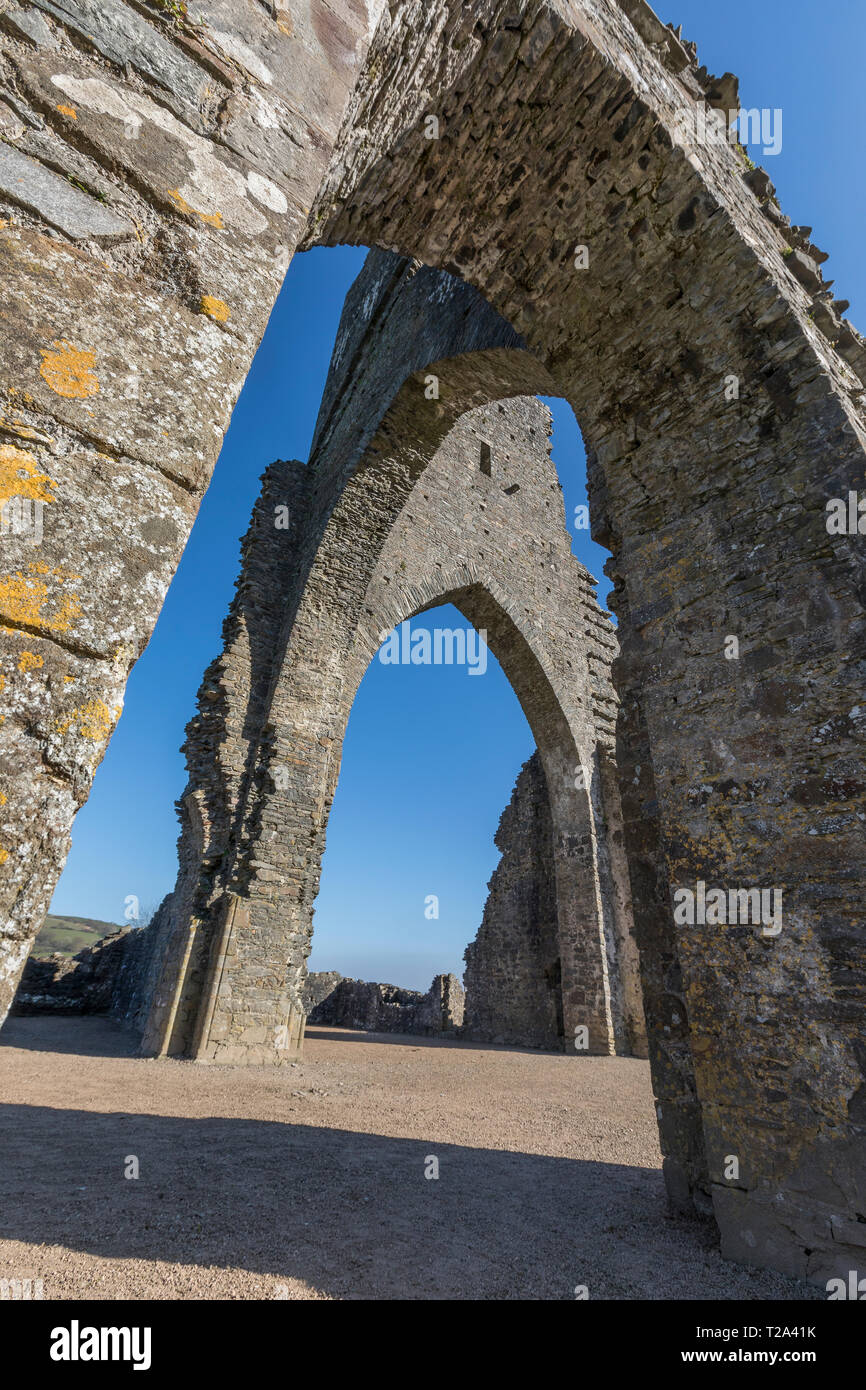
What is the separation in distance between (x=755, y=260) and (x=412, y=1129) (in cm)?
563

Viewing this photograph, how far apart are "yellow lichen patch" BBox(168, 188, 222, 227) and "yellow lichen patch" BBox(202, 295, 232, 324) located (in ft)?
0.69

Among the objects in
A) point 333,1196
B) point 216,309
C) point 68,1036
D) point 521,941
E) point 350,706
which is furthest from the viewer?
point 521,941

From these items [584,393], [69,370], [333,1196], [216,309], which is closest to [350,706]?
[584,393]

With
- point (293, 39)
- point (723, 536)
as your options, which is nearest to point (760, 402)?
point (723, 536)

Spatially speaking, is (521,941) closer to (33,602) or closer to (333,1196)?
(333,1196)

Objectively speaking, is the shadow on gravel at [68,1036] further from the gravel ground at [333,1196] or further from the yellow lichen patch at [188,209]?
the yellow lichen patch at [188,209]

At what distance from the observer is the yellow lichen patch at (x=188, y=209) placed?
5.04ft

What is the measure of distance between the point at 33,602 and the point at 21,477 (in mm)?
258

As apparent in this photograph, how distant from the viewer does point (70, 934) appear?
1813 inches

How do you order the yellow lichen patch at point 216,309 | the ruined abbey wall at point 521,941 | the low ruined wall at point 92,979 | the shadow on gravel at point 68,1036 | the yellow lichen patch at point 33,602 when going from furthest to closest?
the low ruined wall at point 92,979 → the ruined abbey wall at point 521,941 → the shadow on gravel at point 68,1036 → the yellow lichen patch at point 216,309 → the yellow lichen patch at point 33,602

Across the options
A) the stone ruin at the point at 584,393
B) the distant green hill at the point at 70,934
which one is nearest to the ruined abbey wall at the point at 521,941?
the stone ruin at the point at 584,393

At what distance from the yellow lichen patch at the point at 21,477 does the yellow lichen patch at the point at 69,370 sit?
18 cm
